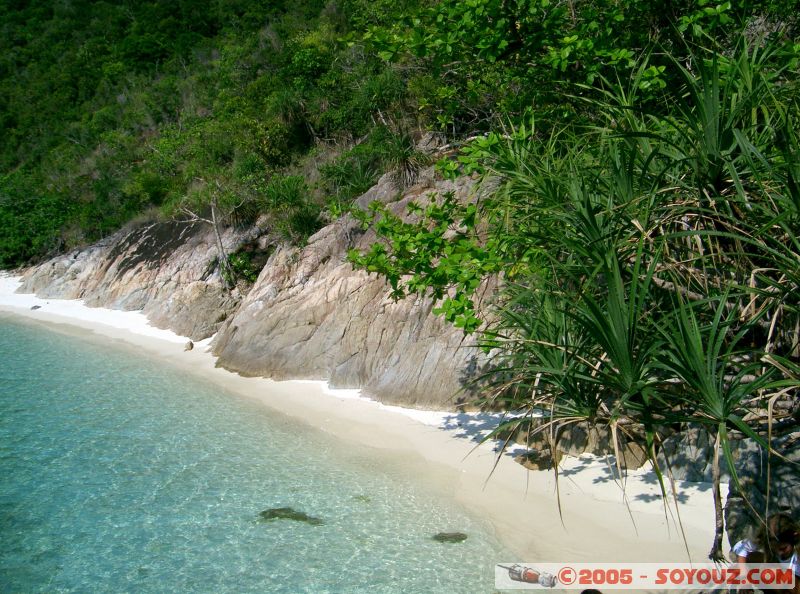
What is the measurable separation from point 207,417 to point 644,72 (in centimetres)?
760

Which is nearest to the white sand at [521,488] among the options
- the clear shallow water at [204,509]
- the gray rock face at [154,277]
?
the clear shallow water at [204,509]

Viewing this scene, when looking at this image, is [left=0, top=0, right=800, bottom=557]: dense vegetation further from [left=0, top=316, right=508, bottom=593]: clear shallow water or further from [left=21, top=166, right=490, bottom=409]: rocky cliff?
[left=0, top=316, right=508, bottom=593]: clear shallow water

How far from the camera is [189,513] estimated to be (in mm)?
6867

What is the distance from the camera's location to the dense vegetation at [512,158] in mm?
3949

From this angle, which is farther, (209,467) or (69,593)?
(209,467)

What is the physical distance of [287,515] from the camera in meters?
6.75

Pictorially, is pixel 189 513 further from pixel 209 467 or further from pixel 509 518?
pixel 509 518

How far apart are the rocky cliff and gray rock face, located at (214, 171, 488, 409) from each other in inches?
0.8

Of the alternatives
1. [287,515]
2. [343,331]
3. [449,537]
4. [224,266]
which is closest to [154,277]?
[224,266]

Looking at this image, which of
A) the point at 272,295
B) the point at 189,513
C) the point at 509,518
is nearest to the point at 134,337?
the point at 272,295

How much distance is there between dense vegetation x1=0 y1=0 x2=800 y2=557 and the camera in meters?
3.95

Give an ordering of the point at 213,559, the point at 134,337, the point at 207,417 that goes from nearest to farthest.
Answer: the point at 213,559 < the point at 207,417 < the point at 134,337

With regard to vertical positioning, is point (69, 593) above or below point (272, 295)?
below

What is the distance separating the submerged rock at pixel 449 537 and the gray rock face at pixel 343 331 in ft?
9.67
